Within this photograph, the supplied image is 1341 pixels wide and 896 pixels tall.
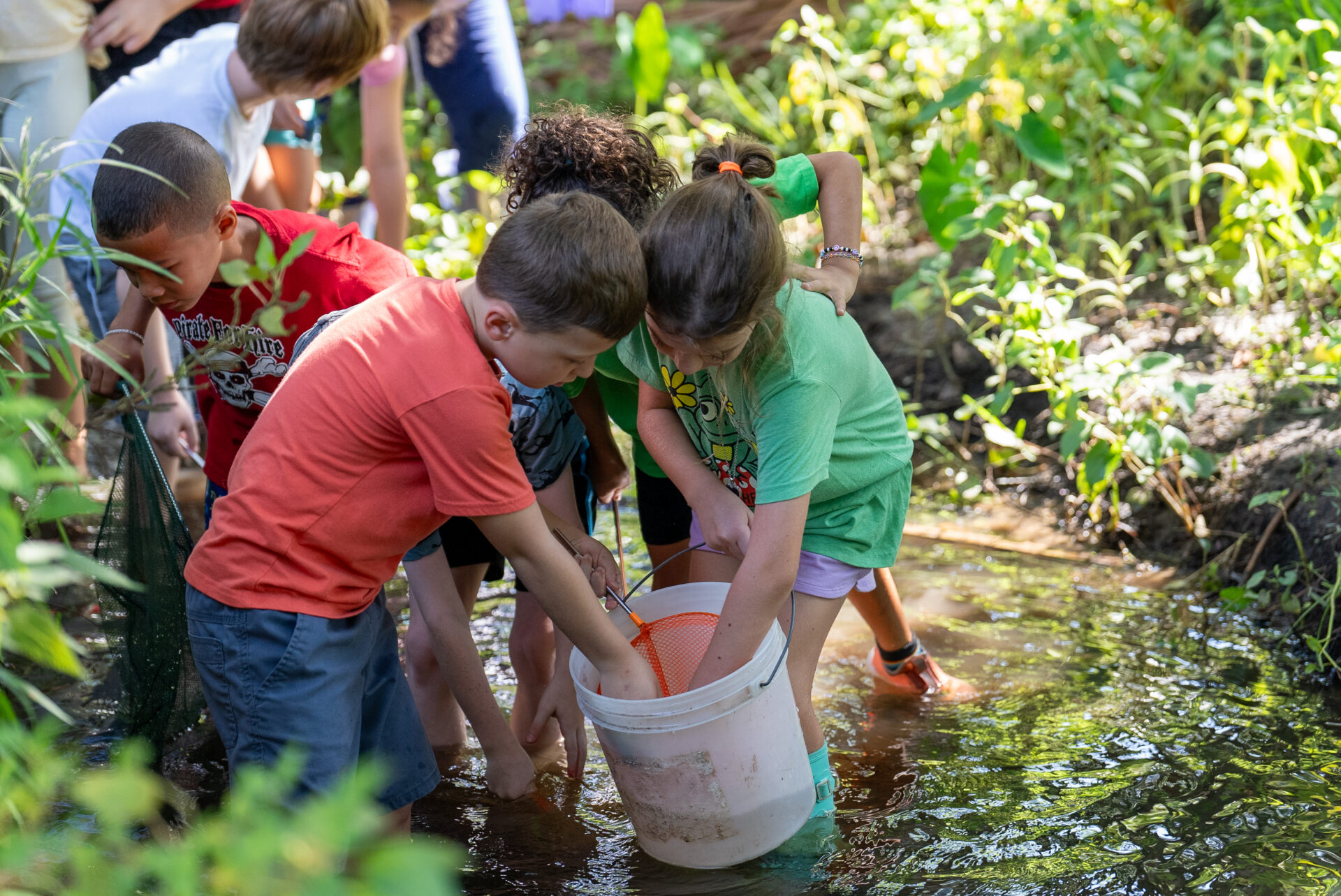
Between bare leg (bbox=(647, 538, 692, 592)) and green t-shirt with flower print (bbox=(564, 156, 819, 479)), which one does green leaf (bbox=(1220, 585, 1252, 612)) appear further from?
green t-shirt with flower print (bbox=(564, 156, 819, 479))

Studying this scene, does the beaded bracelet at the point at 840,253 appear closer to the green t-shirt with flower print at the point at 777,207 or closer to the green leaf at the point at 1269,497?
the green t-shirt with flower print at the point at 777,207

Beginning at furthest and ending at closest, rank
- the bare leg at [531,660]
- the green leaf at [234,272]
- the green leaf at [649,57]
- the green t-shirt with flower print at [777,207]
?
1. the green leaf at [649,57]
2. the bare leg at [531,660]
3. the green t-shirt with flower print at [777,207]
4. the green leaf at [234,272]

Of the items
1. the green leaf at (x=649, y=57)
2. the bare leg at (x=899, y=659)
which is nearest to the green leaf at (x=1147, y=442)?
the bare leg at (x=899, y=659)

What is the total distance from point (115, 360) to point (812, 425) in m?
1.26

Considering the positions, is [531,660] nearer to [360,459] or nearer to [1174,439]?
[360,459]

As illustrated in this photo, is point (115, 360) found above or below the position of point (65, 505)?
below

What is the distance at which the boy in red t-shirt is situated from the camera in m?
1.87

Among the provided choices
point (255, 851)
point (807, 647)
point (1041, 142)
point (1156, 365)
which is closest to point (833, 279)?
point (807, 647)

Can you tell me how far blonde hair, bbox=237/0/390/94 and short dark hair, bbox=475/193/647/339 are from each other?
4.12ft

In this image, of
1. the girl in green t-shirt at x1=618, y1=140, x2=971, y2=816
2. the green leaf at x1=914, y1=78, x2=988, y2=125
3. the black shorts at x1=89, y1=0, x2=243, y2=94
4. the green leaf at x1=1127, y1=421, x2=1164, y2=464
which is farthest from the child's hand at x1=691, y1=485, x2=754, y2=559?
the black shorts at x1=89, y1=0, x2=243, y2=94

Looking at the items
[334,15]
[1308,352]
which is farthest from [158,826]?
[1308,352]

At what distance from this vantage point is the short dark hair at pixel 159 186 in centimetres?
186

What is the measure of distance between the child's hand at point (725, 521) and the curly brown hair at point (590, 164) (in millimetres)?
514

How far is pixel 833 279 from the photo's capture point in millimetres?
2127
